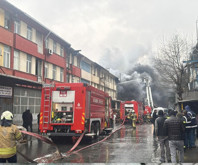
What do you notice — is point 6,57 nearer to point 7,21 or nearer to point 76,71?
point 7,21

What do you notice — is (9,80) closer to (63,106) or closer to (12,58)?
(12,58)

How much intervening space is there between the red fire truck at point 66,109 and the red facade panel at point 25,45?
10.5 meters

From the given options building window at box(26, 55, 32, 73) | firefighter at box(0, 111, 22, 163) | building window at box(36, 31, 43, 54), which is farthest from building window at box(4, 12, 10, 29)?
firefighter at box(0, 111, 22, 163)

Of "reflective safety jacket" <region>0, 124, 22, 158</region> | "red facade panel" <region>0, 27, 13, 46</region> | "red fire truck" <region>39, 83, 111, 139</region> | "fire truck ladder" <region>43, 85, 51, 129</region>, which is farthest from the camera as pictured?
"red facade panel" <region>0, 27, 13, 46</region>

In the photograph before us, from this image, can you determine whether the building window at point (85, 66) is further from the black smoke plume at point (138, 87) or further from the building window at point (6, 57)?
the black smoke plume at point (138, 87)

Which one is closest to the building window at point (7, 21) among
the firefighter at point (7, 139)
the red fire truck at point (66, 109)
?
the red fire truck at point (66, 109)

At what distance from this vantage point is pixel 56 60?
28.8 meters

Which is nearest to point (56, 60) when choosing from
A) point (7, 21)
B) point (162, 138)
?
point (7, 21)

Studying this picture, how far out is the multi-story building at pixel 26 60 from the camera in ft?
64.1

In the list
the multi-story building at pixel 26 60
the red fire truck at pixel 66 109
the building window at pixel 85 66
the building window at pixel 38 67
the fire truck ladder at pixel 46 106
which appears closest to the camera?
the red fire truck at pixel 66 109

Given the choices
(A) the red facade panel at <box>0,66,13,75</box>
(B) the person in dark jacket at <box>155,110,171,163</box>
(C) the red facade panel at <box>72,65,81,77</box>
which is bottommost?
(B) the person in dark jacket at <box>155,110,171,163</box>

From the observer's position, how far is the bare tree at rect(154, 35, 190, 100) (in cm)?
2361

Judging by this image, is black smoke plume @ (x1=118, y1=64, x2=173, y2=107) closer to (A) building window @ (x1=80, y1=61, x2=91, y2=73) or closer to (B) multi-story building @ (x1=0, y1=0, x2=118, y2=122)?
(A) building window @ (x1=80, y1=61, x2=91, y2=73)

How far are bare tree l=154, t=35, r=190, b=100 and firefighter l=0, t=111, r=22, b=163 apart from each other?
20492 millimetres
